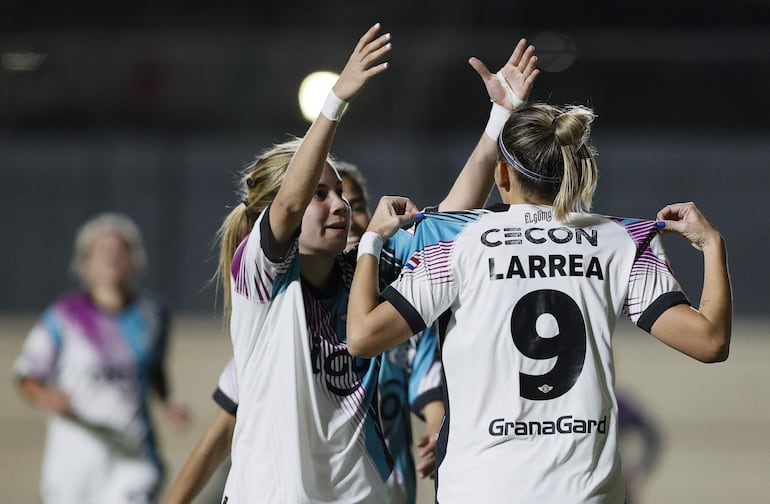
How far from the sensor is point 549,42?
30.8ft

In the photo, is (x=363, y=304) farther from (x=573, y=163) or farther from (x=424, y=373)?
(x=424, y=373)

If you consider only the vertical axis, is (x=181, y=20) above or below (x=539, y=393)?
above

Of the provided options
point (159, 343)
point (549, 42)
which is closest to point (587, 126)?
point (159, 343)

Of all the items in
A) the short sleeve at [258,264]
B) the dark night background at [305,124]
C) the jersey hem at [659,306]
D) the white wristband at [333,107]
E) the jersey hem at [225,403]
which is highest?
the dark night background at [305,124]

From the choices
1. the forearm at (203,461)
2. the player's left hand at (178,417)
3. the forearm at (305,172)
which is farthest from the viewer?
the player's left hand at (178,417)

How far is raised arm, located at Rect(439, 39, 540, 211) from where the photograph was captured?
108 inches

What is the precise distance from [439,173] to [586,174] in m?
7.01

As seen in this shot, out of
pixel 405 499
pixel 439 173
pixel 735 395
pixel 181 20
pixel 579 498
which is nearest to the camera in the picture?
pixel 579 498

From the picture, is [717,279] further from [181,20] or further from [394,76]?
[181,20]

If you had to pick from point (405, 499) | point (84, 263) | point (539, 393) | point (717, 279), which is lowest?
point (405, 499)

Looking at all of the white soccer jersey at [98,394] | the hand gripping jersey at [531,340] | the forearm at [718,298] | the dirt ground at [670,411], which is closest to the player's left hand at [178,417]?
the white soccer jersey at [98,394]

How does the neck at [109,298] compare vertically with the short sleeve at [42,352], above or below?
above

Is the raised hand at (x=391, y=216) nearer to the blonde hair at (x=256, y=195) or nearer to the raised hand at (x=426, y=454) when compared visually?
the blonde hair at (x=256, y=195)

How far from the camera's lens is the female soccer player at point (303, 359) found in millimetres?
2303
